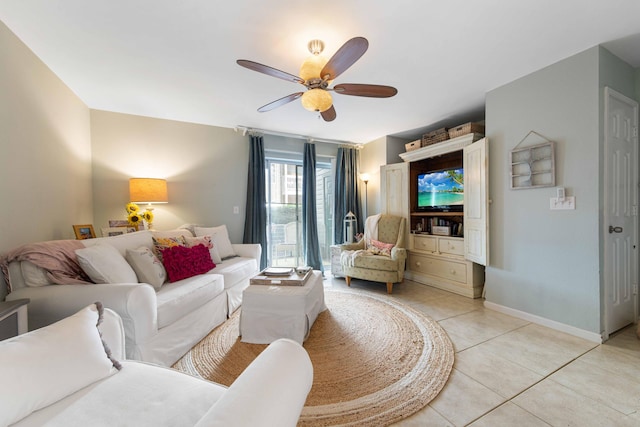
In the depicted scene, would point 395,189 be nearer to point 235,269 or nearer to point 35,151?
point 235,269

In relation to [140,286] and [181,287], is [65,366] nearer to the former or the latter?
[140,286]

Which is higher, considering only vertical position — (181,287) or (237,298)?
(181,287)

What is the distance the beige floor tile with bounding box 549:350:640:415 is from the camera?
4.70ft

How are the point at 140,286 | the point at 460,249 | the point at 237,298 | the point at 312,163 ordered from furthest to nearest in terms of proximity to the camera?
the point at 312,163, the point at 460,249, the point at 237,298, the point at 140,286

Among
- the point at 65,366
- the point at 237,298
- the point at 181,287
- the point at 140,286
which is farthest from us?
the point at 237,298

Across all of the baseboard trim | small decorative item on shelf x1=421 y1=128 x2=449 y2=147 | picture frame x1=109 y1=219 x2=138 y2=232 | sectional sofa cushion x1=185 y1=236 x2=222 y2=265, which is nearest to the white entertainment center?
small decorative item on shelf x1=421 y1=128 x2=449 y2=147

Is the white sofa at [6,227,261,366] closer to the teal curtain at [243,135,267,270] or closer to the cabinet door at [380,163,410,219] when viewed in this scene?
the teal curtain at [243,135,267,270]

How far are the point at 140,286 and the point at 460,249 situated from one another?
3498 millimetres

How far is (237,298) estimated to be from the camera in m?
2.79

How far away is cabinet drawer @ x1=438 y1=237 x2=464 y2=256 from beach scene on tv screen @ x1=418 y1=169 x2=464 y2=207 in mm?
530

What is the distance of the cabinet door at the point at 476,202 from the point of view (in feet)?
9.11

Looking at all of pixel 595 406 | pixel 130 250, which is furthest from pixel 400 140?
pixel 130 250

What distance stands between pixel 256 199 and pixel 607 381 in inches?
154

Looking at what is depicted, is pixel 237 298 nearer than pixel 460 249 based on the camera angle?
Yes
